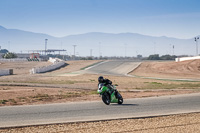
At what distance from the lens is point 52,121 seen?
11578 mm

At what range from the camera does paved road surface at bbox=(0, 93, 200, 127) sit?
11.9 meters

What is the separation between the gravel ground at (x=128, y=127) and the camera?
33.8 ft

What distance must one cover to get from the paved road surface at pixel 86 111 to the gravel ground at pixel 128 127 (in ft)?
2.20

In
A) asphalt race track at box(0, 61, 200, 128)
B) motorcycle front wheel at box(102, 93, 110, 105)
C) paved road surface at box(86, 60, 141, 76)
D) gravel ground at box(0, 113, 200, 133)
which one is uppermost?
paved road surface at box(86, 60, 141, 76)

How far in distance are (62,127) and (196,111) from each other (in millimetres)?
6698

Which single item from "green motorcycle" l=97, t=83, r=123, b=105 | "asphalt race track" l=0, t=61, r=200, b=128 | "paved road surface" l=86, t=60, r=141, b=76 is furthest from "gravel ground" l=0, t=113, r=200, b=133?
"paved road surface" l=86, t=60, r=141, b=76

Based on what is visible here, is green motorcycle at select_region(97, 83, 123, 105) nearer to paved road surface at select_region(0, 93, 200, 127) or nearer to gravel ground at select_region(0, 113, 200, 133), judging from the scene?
paved road surface at select_region(0, 93, 200, 127)

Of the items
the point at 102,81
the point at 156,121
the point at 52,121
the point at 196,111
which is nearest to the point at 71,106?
the point at 102,81

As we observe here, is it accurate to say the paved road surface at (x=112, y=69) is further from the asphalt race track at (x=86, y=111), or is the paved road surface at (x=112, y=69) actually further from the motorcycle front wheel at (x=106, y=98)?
the motorcycle front wheel at (x=106, y=98)

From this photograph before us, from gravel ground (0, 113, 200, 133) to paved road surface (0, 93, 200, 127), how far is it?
2.20 ft

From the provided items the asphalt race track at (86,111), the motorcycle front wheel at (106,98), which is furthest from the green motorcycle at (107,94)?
the asphalt race track at (86,111)

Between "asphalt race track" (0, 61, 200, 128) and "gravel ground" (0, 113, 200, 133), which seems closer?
"gravel ground" (0, 113, 200, 133)

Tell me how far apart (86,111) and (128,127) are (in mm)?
3348

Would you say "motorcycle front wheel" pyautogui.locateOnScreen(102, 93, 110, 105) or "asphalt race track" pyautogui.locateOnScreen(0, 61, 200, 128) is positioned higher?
"motorcycle front wheel" pyautogui.locateOnScreen(102, 93, 110, 105)
